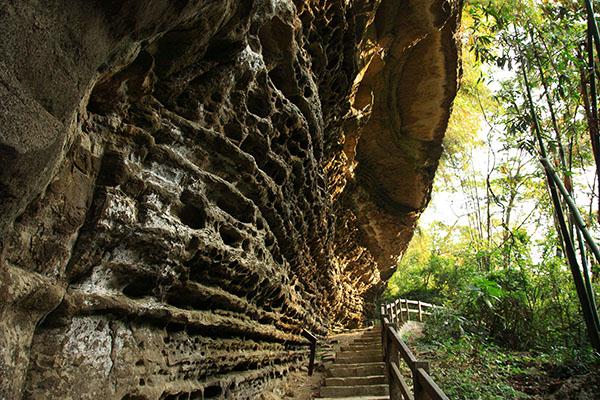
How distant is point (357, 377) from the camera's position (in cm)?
595

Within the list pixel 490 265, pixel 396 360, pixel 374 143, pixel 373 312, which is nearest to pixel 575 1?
pixel 374 143

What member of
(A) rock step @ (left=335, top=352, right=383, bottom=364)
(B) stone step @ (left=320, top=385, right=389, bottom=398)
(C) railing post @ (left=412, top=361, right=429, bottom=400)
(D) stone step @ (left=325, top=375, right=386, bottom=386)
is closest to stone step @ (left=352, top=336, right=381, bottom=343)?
(A) rock step @ (left=335, top=352, right=383, bottom=364)

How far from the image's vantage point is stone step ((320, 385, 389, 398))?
208 inches

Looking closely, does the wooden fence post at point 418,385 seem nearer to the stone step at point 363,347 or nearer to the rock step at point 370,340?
the stone step at point 363,347

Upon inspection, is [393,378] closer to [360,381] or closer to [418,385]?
[360,381]

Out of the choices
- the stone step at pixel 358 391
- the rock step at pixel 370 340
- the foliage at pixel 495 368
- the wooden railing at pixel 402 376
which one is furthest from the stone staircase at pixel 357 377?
the foliage at pixel 495 368

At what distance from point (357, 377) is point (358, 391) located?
62 centimetres

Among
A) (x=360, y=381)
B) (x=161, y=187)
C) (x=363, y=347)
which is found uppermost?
(x=161, y=187)

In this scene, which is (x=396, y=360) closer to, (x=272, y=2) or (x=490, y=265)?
(x=272, y=2)

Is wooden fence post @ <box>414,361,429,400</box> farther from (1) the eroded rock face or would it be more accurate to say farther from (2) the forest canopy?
(2) the forest canopy

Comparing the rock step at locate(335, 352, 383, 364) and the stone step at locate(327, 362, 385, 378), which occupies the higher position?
the rock step at locate(335, 352, 383, 364)

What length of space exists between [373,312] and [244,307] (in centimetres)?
1300

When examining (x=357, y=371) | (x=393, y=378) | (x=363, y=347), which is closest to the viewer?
(x=393, y=378)

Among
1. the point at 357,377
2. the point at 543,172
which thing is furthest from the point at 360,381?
the point at 543,172
